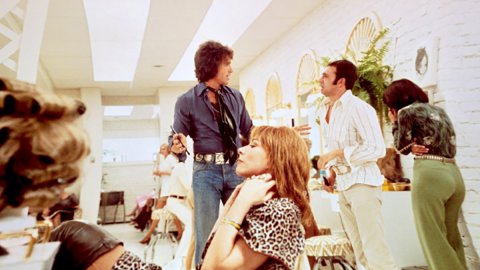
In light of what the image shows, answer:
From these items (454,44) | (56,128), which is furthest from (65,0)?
(56,128)

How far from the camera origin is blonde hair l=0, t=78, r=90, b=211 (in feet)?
1.65

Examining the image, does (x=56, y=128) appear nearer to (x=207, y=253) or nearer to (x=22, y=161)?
(x=22, y=161)

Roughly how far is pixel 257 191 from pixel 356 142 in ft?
4.71

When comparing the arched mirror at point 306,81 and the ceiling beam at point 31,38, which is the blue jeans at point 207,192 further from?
the arched mirror at point 306,81

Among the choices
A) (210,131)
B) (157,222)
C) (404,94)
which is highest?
(404,94)

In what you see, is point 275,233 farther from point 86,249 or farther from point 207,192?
point 207,192

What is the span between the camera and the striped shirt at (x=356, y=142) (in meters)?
2.46

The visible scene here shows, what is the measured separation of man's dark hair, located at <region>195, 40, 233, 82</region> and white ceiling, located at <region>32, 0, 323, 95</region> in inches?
93.4

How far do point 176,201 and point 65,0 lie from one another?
2473 millimetres

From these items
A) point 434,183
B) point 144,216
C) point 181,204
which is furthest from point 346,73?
point 144,216

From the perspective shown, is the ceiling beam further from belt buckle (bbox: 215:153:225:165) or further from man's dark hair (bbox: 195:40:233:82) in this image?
belt buckle (bbox: 215:153:225:165)

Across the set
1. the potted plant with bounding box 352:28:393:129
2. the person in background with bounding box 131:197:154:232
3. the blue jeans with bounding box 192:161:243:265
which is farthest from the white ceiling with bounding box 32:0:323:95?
the blue jeans with bounding box 192:161:243:265

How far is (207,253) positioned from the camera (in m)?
1.30

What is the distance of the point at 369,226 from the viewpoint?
241cm
